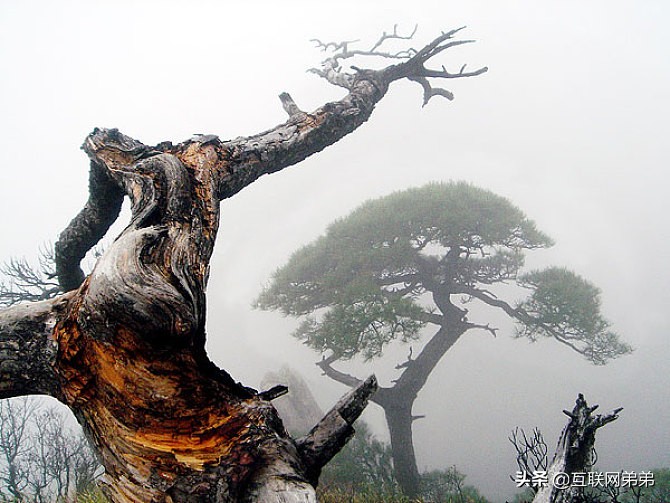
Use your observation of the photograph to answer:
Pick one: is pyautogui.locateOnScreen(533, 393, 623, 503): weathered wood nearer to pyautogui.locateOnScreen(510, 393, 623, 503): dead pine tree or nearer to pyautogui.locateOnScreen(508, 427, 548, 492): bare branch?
pyautogui.locateOnScreen(510, 393, 623, 503): dead pine tree

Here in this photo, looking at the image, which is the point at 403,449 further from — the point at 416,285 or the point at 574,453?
the point at 574,453

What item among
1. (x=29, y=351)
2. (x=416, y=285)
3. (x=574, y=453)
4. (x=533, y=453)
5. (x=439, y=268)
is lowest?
(x=29, y=351)

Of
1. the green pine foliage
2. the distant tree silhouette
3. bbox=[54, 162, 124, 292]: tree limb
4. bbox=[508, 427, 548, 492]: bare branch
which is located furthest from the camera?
the green pine foliage

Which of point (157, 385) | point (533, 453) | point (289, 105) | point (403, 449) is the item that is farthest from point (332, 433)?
point (403, 449)

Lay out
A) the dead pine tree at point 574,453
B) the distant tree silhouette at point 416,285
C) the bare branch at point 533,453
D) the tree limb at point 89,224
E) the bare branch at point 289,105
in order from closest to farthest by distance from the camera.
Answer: the dead pine tree at point 574,453 → the tree limb at point 89,224 → the bare branch at point 289,105 → the bare branch at point 533,453 → the distant tree silhouette at point 416,285

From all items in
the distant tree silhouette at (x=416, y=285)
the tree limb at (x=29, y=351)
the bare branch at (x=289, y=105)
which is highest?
the distant tree silhouette at (x=416, y=285)

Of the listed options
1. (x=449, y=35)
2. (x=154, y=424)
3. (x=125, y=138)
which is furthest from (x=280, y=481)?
(x=449, y=35)

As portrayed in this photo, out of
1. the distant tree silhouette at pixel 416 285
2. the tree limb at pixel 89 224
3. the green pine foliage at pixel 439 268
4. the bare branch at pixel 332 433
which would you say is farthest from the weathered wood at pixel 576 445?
the green pine foliage at pixel 439 268

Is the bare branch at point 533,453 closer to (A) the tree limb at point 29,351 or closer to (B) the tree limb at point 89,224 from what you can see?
(A) the tree limb at point 29,351

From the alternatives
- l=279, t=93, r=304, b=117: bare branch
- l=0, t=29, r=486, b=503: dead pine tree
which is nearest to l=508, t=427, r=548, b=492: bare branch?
l=0, t=29, r=486, b=503: dead pine tree

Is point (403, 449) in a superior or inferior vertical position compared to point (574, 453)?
superior

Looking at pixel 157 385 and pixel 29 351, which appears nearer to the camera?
pixel 157 385

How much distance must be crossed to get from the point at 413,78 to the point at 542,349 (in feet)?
142

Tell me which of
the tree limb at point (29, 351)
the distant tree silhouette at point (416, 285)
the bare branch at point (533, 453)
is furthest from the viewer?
the distant tree silhouette at point (416, 285)
